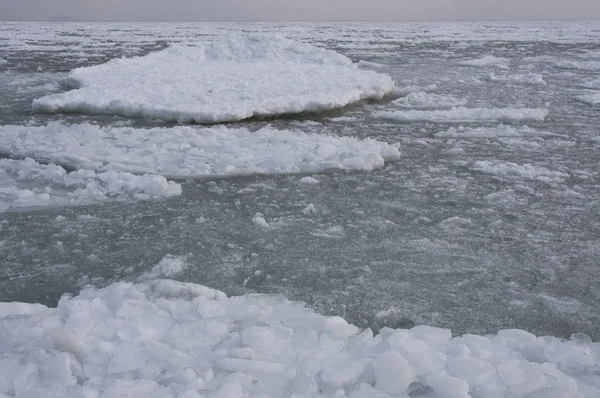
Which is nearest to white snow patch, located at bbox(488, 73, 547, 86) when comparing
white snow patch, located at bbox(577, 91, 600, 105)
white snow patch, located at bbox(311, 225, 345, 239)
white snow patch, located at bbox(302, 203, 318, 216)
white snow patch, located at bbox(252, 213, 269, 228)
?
white snow patch, located at bbox(577, 91, 600, 105)

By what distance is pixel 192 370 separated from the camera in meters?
1.75

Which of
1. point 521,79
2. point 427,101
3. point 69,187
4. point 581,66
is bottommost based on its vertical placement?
point 69,187

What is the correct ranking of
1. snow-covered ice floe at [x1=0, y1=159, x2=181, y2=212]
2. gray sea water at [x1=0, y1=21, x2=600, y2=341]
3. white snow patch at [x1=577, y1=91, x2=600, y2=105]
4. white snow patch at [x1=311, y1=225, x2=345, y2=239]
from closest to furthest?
1. gray sea water at [x1=0, y1=21, x2=600, y2=341]
2. white snow patch at [x1=311, y1=225, x2=345, y2=239]
3. snow-covered ice floe at [x1=0, y1=159, x2=181, y2=212]
4. white snow patch at [x1=577, y1=91, x2=600, y2=105]

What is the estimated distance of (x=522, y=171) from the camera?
4.48 metres

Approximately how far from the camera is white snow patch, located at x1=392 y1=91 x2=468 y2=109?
7996 mm

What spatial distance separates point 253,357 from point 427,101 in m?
7.09

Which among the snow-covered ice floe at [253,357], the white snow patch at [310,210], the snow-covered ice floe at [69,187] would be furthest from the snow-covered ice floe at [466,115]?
the snow-covered ice floe at [253,357]

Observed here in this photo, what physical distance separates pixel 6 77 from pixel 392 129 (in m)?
8.96

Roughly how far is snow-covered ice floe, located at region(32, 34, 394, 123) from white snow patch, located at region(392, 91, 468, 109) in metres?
0.46

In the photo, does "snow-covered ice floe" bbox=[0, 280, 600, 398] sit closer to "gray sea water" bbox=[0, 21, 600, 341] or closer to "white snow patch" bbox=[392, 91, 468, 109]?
"gray sea water" bbox=[0, 21, 600, 341]

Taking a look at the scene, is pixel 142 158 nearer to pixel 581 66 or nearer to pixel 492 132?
pixel 492 132

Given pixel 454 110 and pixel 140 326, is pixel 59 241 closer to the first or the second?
pixel 140 326

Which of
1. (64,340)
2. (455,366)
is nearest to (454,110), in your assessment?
(455,366)

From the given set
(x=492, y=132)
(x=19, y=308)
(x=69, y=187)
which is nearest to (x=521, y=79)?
(x=492, y=132)
